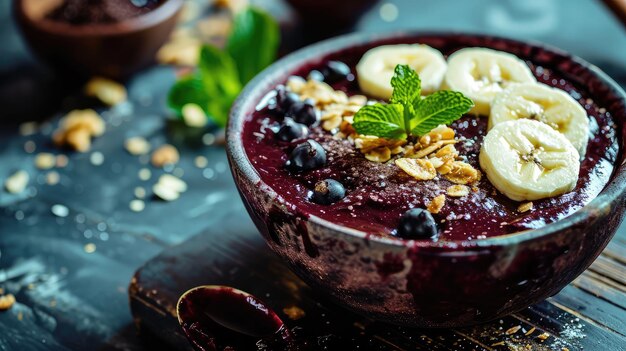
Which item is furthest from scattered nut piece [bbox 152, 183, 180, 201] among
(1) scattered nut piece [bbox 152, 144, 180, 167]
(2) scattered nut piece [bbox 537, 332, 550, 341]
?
(2) scattered nut piece [bbox 537, 332, 550, 341]

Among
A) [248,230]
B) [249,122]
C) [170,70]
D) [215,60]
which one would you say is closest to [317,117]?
[249,122]

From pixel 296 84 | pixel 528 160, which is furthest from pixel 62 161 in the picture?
pixel 528 160

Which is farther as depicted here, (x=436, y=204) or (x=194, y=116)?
(x=194, y=116)

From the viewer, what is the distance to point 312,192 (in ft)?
4.80

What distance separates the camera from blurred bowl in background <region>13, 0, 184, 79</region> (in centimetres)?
269

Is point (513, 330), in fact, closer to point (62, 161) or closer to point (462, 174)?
point (462, 174)

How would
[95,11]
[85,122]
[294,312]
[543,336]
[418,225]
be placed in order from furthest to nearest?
[95,11], [85,122], [294,312], [543,336], [418,225]

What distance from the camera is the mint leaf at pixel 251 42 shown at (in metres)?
2.56

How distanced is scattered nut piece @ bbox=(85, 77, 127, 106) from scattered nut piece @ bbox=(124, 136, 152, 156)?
0.26 metres

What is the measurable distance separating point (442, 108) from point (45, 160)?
154 centimetres

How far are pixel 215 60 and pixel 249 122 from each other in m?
0.85

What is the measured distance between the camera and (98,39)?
8.82 feet

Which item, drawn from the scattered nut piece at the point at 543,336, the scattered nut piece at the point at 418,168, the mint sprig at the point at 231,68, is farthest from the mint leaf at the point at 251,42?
the scattered nut piece at the point at 543,336

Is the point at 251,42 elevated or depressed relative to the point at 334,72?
depressed
